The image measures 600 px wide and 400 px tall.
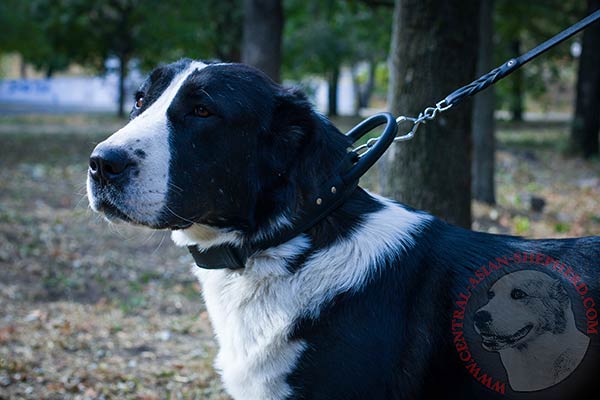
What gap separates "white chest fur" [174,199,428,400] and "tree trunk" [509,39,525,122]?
25159 mm

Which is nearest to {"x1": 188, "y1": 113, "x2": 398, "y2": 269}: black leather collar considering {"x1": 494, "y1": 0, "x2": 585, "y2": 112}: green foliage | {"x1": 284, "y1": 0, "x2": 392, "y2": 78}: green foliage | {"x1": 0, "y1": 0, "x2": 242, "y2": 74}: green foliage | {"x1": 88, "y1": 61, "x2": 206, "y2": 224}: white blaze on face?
{"x1": 88, "y1": 61, "x2": 206, "y2": 224}: white blaze on face

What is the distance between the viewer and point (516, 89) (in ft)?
97.2

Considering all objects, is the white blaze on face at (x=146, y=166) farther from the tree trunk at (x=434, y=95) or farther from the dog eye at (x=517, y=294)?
the tree trunk at (x=434, y=95)

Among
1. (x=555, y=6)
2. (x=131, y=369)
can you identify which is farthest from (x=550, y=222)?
(x=555, y=6)

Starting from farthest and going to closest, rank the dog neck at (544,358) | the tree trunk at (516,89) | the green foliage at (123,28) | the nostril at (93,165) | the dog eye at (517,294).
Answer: the tree trunk at (516,89) < the green foliage at (123,28) < the nostril at (93,165) < the dog eye at (517,294) < the dog neck at (544,358)

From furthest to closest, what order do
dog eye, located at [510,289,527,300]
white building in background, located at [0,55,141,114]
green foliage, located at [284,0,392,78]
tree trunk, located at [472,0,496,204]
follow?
white building in background, located at [0,55,141,114] < green foliage, located at [284,0,392,78] < tree trunk, located at [472,0,496,204] < dog eye, located at [510,289,527,300]

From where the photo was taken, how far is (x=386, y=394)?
95.1 inches

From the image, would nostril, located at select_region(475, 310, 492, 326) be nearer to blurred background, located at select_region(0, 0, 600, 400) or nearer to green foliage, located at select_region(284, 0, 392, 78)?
blurred background, located at select_region(0, 0, 600, 400)

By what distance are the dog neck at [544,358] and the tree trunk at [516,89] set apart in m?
25.3

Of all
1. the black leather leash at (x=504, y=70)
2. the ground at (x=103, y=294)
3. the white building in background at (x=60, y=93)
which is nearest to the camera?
the black leather leash at (x=504, y=70)

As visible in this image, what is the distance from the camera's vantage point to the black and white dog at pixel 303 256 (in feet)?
7.93

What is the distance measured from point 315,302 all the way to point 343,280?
0.13 meters

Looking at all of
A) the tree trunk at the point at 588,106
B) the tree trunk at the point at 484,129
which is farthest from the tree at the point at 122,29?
→ the tree trunk at the point at 588,106

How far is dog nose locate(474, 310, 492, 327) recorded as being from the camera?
2451mm
